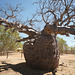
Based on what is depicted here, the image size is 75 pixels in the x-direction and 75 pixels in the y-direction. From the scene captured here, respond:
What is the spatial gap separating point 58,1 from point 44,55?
3421mm

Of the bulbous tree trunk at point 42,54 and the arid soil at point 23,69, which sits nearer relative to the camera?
the arid soil at point 23,69

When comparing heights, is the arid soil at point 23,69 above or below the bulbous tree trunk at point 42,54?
below

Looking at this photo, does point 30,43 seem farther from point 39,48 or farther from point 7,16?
point 7,16

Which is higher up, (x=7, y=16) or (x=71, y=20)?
(x=7, y=16)

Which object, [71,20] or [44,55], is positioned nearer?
[44,55]

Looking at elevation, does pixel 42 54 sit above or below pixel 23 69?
above

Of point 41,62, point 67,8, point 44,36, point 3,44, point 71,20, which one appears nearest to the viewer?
point 41,62

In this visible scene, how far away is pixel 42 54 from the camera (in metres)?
3.51

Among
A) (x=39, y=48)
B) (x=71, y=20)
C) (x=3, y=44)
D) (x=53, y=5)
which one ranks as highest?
(x=53, y=5)

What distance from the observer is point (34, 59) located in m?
3.53

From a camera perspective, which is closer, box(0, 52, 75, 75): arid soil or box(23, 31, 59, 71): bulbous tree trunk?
box(0, 52, 75, 75): arid soil

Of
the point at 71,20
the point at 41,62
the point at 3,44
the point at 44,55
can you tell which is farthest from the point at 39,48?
the point at 3,44

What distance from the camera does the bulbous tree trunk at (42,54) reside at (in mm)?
3475

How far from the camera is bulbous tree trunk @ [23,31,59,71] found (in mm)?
3475
